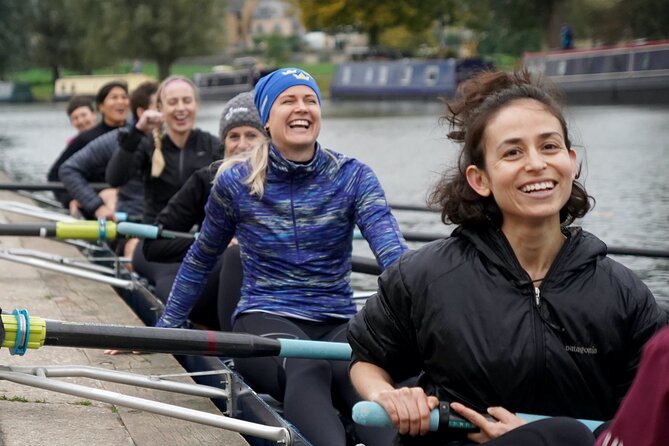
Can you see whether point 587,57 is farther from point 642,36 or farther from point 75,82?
point 75,82

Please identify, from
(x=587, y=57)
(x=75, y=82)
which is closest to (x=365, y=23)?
(x=75, y=82)

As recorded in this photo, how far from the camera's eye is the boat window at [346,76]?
48.2 meters

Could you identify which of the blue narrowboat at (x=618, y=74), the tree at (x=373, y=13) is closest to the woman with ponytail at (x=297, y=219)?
the blue narrowboat at (x=618, y=74)

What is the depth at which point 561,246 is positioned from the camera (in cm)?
307

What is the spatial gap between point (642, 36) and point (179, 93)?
129 feet

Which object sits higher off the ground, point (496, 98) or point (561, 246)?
point (496, 98)

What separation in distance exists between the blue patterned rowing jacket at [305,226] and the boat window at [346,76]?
1717 inches

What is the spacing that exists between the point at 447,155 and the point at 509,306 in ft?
63.4

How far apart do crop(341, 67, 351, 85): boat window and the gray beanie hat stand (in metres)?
42.3

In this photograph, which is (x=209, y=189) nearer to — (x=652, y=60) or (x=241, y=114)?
(x=241, y=114)

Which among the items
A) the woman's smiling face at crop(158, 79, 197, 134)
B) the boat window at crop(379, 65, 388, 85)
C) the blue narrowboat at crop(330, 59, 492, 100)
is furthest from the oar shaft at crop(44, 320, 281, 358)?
the boat window at crop(379, 65, 388, 85)

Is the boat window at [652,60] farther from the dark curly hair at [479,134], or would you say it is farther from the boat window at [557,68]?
the dark curly hair at [479,134]

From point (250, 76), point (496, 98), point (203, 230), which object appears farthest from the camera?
point (250, 76)

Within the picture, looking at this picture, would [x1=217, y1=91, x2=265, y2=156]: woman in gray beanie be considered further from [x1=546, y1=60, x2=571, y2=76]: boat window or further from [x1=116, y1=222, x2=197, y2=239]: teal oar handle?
[x1=546, y1=60, x2=571, y2=76]: boat window
